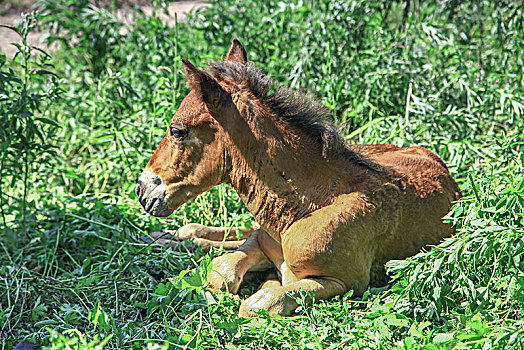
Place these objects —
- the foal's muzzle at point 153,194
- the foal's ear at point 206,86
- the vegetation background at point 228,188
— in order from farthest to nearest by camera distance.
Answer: the foal's muzzle at point 153,194, the foal's ear at point 206,86, the vegetation background at point 228,188

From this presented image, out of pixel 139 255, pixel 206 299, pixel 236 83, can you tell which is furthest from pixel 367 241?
pixel 139 255

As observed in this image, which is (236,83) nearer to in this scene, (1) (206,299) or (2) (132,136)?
(1) (206,299)

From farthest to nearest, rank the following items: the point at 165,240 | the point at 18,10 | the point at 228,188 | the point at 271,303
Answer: the point at 18,10
the point at 228,188
the point at 165,240
the point at 271,303

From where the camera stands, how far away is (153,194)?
420cm


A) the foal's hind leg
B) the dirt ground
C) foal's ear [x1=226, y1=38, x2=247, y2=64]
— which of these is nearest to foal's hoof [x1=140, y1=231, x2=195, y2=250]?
the foal's hind leg

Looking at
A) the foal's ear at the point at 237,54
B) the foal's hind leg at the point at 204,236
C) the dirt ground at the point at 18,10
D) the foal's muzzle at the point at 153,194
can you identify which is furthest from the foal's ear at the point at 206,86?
the dirt ground at the point at 18,10

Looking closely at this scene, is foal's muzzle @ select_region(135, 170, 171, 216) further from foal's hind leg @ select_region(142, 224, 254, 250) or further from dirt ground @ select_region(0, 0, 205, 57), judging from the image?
dirt ground @ select_region(0, 0, 205, 57)

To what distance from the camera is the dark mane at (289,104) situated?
13.1ft

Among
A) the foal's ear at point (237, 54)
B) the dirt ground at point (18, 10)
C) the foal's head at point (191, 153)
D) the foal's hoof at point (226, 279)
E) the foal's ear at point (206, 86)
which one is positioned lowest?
the foal's hoof at point (226, 279)

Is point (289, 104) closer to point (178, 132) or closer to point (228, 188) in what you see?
point (178, 132)

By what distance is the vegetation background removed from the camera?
3.49 metres

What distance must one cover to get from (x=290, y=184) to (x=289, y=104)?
56 cm

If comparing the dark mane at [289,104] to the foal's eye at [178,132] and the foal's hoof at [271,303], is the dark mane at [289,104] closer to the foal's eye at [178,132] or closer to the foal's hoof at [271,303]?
the foal's eye at [178,132]

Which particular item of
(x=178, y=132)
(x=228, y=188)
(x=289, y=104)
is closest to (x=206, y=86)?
(x=178, y=132)
